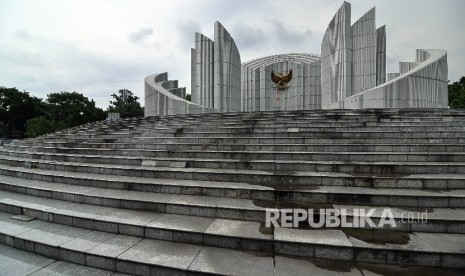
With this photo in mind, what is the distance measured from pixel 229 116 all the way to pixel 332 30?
14.1 meters

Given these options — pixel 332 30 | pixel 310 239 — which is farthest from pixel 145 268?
pixel 332 30

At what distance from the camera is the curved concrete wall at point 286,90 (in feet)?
76.3

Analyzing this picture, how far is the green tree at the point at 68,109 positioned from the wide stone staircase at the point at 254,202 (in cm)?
4405

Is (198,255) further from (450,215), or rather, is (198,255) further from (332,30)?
(332,30)

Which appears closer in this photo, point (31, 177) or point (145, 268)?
point (145, 268)

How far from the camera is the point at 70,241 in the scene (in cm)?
343

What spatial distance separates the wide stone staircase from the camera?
2.91 m

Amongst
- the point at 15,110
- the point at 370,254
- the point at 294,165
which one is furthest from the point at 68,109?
the point at 370,254

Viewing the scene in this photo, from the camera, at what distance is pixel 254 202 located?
13.7 feet

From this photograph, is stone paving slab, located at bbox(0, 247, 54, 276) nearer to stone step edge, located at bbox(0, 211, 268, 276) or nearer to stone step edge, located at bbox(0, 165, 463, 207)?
stone step edge, located at bbox(0, 211, 268, 276)

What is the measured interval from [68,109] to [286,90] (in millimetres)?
42924

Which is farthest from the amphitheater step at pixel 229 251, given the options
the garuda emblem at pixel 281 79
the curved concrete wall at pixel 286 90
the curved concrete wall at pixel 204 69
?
the garuda emblem at pixel 281 79

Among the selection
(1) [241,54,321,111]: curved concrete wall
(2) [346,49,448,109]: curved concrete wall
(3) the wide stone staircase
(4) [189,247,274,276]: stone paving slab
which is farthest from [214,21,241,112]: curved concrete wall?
(4) [189,247,274,276]: stone paving slab

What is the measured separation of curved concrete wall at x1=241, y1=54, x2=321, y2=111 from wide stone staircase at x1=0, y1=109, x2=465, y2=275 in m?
16.1
